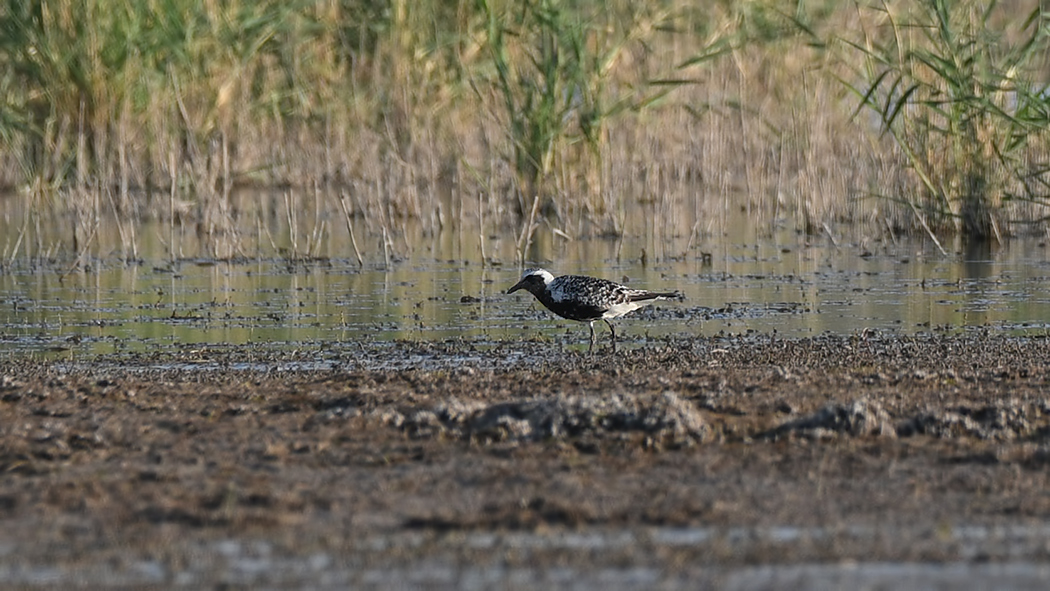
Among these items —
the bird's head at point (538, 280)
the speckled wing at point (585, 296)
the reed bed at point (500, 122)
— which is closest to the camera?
the speckled wing at point (585, 296)

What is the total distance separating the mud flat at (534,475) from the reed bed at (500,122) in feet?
17.7

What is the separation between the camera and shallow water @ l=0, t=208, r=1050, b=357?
378 inches

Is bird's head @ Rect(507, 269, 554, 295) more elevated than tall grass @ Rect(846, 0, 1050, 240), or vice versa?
tall grass @ Rect(846, 0, 1050, 240)

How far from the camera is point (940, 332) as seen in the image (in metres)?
9.39

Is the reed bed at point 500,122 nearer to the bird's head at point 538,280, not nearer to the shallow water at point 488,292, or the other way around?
the shallow water at point 488,292

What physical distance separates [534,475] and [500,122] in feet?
28.4

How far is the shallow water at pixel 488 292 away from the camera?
31.5 feet

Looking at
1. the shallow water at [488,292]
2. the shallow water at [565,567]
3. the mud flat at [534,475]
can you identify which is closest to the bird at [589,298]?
the shallow water at [488,292]

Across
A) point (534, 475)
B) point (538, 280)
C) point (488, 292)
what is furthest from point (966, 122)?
point (534, 475)

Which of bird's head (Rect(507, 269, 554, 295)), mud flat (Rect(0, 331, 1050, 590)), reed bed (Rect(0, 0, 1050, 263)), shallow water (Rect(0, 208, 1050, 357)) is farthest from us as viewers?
reed bed (Rect(0, 0, 1050, 263))

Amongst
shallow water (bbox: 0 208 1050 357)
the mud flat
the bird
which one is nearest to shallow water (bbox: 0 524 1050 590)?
the mud flat

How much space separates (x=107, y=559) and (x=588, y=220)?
33.0 ft

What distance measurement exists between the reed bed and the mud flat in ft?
17.7

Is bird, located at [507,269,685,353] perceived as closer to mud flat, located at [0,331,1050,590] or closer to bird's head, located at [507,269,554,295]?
bird's head, located at [507,269,554,295]
